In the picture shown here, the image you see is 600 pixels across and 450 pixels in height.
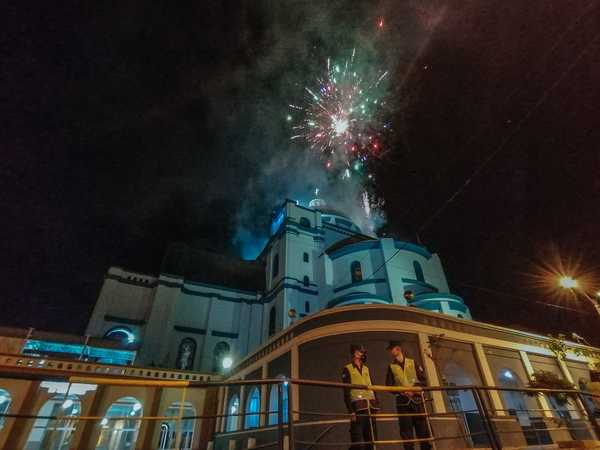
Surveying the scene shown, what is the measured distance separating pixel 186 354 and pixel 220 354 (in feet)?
9.97

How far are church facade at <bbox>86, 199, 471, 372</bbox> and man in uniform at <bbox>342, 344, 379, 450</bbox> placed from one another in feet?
52.5

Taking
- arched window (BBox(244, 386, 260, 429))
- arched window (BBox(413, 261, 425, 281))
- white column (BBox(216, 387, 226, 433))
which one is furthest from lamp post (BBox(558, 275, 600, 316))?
white column (BBox(216, 387, 226, 433))

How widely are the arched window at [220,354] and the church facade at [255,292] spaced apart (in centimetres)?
9

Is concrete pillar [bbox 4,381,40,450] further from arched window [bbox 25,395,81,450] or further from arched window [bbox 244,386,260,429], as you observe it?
arched window [bbox 244,386,260,429]

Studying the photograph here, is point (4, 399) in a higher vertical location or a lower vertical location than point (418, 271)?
lower

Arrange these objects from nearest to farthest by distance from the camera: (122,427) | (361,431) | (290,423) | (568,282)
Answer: (290,423) → (361,431) → (568,282) → (122,427)

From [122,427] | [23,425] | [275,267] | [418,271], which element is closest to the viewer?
[23,425]

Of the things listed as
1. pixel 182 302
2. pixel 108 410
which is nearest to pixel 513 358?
pixel 108 410

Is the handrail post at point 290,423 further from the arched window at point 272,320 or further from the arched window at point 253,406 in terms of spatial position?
the arched window at point 272,320

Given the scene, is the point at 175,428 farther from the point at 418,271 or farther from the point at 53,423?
the point at 418,271

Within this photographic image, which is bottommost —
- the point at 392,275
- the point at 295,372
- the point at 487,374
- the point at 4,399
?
the point at 4,399

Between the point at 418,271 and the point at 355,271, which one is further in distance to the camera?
the point at 418,271

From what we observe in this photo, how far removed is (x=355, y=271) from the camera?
26.2 meters

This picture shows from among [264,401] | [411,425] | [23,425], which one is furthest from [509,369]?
[23,425]
